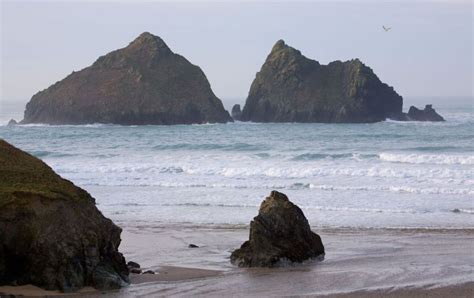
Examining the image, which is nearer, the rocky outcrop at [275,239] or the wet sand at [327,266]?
the wet sand at [327,266]

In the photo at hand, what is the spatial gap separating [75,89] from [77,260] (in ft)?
308

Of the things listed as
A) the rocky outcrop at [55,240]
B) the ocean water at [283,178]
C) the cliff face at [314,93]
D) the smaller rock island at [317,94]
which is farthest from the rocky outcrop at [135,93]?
the rocky outcrop at [55,240]

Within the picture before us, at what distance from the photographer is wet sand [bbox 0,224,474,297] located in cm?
1248

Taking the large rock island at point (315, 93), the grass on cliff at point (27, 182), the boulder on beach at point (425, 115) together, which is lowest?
the grass on cliff at point (27, 182)

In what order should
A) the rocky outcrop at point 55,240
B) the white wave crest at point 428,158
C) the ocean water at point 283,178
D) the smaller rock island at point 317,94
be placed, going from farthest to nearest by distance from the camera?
the smaller rock island at point 317,94, the white wave crest at point 428,158, the ocean water at point 283,178, the rocky outcrop at point 55,240

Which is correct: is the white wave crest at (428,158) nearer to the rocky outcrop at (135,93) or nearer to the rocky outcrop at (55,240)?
the rocky outcrop at (55,240)

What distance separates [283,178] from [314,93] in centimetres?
7028

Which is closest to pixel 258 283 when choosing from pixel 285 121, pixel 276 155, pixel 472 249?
pixel 472 249

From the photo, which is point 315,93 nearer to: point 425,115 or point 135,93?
point 425,115

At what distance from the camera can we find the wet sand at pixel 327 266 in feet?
41.0

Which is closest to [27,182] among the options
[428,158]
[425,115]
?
[428,158]

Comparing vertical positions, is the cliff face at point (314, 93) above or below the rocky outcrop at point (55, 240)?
above

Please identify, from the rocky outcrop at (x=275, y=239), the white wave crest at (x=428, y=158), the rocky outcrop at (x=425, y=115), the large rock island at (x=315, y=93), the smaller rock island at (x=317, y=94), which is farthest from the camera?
the large rock island at (x=315, y=93)

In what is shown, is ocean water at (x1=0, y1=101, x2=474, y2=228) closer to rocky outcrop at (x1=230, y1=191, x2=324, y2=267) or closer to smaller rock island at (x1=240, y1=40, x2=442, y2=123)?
rocky outcrop at (x1=230, y1=191, x2=324, y2=267)
